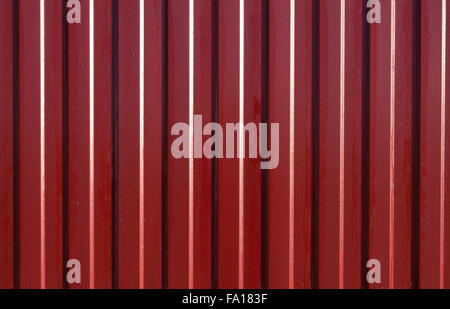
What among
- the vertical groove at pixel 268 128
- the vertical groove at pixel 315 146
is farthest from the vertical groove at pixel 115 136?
the vertical groove at pixel 315 146

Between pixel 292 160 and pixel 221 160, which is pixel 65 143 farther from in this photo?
pixel 292 160

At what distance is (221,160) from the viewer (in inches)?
125

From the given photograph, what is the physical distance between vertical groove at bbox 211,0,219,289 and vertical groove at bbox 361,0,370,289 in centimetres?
78

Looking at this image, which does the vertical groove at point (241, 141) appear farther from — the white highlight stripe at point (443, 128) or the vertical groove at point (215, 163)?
the white highlight stripe at point (443, 128)

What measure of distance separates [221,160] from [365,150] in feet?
2.54

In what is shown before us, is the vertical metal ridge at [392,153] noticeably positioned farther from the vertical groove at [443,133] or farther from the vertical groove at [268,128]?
the vertical groove at [268,128]

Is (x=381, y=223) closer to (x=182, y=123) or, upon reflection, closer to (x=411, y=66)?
(x=411, y=66)

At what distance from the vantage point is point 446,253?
10.5 feet

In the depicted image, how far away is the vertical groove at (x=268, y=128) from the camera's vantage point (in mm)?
3172

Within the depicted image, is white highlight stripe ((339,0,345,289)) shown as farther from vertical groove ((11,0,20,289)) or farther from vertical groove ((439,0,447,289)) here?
vertical groove ((11,0,20,289))

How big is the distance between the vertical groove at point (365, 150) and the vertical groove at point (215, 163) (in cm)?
78

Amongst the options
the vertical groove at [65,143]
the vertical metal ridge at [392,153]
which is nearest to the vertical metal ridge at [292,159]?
the vertical metal ridge at [392,153]

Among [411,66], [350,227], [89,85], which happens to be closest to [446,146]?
[411,66]

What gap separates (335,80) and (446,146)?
0.70 meters
